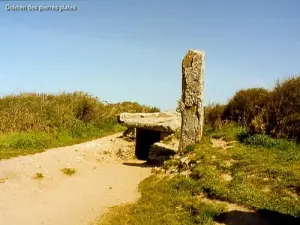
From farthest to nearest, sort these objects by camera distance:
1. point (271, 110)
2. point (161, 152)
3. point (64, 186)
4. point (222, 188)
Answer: point (161, 152) → point (271, 110) → point (64, 186) → point (222, 188)

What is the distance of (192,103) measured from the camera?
1727 cm

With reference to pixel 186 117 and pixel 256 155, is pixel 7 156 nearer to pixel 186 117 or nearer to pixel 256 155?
pixel 186 117

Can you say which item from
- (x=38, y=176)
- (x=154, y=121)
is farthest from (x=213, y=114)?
(x=38, y=176)

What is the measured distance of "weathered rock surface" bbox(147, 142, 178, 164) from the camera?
1822cm

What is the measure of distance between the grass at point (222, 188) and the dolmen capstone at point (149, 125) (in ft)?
14.3

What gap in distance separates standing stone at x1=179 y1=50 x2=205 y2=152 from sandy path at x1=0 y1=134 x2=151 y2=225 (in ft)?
8.61

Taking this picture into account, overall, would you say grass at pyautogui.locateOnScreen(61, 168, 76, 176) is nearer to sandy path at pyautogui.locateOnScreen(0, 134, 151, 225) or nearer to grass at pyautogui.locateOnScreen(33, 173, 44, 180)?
sandy path at pyautogui.locateOnScreen(0, 134, 151, 225)

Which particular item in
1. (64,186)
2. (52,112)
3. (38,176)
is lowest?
(64,186)

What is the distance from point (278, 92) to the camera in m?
18.5

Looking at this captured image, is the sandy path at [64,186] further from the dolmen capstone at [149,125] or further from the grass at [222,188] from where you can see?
the dolmen capstone at [149,125]

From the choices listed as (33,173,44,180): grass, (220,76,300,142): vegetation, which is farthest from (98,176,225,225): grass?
(220,76,300,142): vegetation

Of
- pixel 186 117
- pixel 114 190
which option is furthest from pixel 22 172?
pixel 186 117

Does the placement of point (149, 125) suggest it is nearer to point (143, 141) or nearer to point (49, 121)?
point (143, 141)

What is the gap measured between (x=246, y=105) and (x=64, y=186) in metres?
11.1
